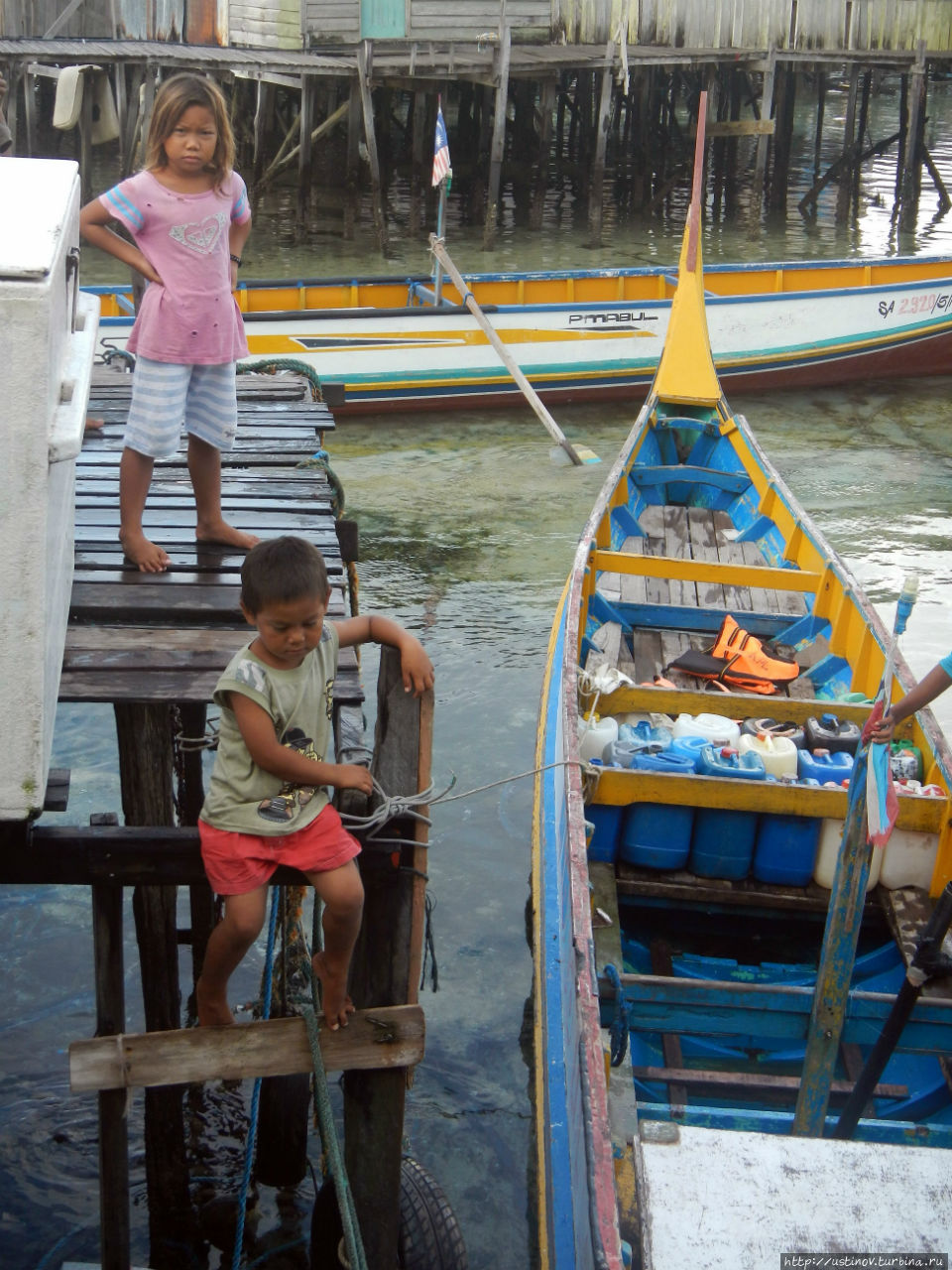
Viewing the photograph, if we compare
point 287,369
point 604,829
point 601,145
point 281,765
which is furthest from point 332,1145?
point 601,145

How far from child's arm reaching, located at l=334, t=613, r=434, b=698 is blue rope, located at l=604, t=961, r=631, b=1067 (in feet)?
4.54

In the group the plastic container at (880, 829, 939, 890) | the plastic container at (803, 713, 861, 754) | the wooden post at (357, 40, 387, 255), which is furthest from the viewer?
the wooden post at (357, 40, 387, 255)

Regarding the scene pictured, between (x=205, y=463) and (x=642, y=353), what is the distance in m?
11.0

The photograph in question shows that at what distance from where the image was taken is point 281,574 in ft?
8.94

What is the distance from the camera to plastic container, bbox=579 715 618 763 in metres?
5.39

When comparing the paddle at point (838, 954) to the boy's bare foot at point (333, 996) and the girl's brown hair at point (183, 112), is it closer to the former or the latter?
the boy's bare foot at point (333, 996)

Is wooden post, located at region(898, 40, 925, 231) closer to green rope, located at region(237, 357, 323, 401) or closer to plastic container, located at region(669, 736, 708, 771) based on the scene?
green rope, located at region(237, 357, 323, 401)

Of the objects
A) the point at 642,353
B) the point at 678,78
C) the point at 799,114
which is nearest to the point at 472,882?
the point at 642,353

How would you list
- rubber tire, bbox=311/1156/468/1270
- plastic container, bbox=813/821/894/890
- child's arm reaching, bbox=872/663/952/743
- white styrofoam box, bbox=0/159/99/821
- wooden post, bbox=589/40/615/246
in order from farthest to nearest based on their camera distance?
wooden post, bbox=589/40/615/246 < plastic container, bbox=813/821/894/890 < rubber tire, bbox=311/1156/468/1270 < child's arm reaching, bbox=872/663/952/743 < white styrofoam box, bbox=0/159/99/821

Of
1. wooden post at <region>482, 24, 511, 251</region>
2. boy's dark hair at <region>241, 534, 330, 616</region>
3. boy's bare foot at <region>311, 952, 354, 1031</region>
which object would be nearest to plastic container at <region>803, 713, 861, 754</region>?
boy's bare foot at <region>311, 952, 354, 1031</region>

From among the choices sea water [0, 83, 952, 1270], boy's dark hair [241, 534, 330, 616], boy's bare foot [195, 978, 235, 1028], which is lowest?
sea water [0, 83, 952, 1270]

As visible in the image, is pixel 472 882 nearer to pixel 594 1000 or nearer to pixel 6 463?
pixel 594 1000

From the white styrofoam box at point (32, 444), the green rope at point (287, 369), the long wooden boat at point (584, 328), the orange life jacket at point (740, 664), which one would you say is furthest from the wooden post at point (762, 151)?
the white styrofoam box at point (32, 444)

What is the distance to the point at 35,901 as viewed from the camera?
6.52 meters
